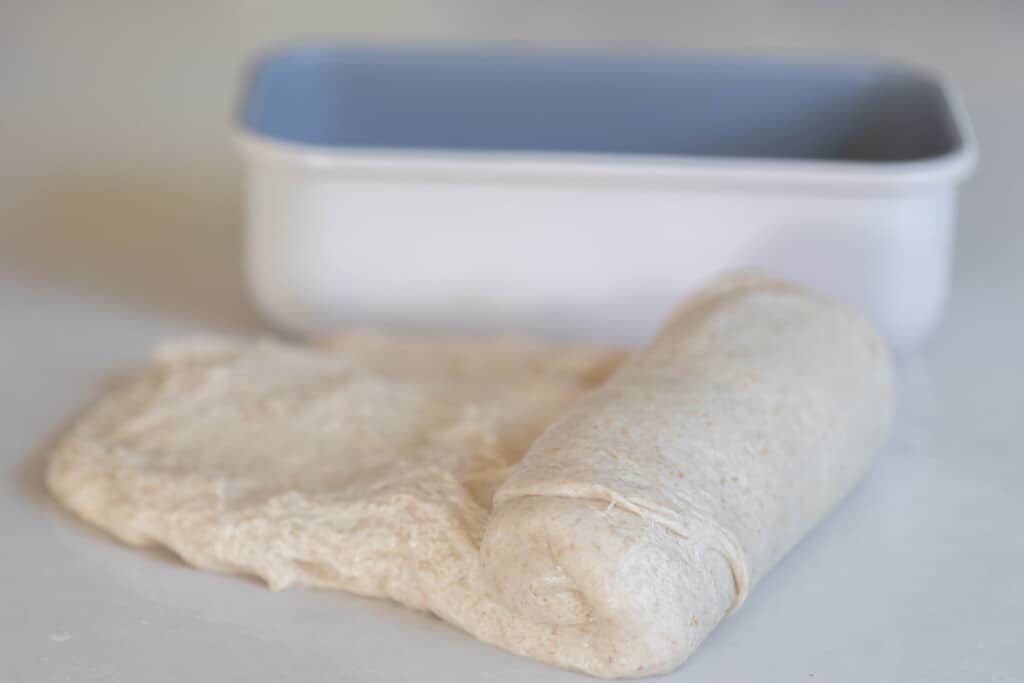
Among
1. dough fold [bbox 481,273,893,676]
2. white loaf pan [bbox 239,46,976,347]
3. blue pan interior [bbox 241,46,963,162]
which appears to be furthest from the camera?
blue pan interior [bbox 241,46,963,162]

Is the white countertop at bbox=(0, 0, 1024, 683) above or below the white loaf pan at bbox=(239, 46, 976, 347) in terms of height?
below

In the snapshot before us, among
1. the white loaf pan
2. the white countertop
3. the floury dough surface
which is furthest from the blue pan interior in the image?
the floury dough surface

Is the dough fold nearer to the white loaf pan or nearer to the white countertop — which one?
the white countertop

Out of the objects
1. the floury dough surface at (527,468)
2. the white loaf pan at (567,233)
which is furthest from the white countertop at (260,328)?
the white loaf pan at (567,233)

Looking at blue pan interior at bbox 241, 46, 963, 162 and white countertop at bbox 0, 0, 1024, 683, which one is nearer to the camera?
white countertop at bbox 0, 0, 1024, 683

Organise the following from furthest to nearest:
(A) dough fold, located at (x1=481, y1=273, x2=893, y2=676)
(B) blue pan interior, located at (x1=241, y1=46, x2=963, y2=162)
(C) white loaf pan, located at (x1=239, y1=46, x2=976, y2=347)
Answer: (B) blue pan interior, located at (x1=241, y1=46, x2=963, y2=162) < (C) white loaf pan, located at (x1=239, y1=46, x2=976, y2=347) < (A) dough fold, located at (x1=481, y1=273, x2=893, y2=676)

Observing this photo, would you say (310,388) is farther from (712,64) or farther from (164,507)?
(712,64)

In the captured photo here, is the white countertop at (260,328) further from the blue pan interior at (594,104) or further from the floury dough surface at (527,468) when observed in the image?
the blue pan interior at (594,104)

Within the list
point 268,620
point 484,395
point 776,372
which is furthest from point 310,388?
point 776,372
